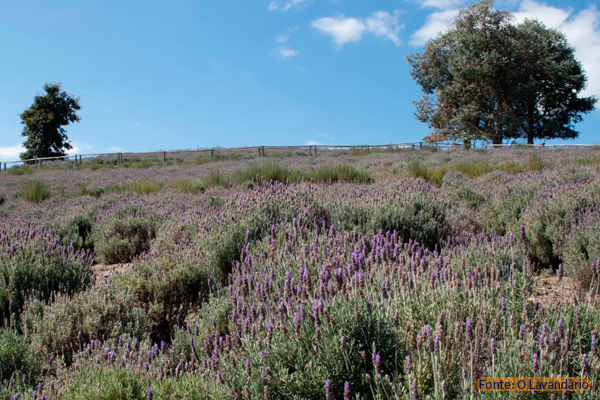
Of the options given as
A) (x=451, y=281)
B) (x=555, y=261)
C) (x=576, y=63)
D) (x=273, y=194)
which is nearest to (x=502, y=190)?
(x=555, y=261)

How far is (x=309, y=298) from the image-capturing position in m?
2.54

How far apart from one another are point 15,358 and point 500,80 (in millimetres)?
35698

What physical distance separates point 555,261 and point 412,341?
10.9 feet

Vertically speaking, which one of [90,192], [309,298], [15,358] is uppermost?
[90,192]

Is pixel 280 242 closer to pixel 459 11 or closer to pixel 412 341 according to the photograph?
pixel 412 341

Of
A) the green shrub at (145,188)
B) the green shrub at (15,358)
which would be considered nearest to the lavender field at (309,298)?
the green shrub at (15,358)

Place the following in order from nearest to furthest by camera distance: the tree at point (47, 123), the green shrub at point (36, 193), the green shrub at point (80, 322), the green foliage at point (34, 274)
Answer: the green shrub at point (80, 322), the green foliage at point (34, 274), the green shrub at point (36, 193), the tree at point (47, 123)

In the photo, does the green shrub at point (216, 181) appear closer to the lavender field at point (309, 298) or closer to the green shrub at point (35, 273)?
the lavender field at point (309, 298)

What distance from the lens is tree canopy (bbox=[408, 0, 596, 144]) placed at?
106 ft

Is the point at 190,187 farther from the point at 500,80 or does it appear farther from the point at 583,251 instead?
the point at 500,80

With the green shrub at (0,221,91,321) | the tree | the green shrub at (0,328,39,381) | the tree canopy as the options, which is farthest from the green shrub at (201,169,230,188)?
the tree

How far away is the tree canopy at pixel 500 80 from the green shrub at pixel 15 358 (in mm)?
33759

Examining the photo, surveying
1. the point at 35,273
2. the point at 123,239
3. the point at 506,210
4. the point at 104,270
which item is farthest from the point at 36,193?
the point at 506,210

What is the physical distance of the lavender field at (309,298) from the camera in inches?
80.8
